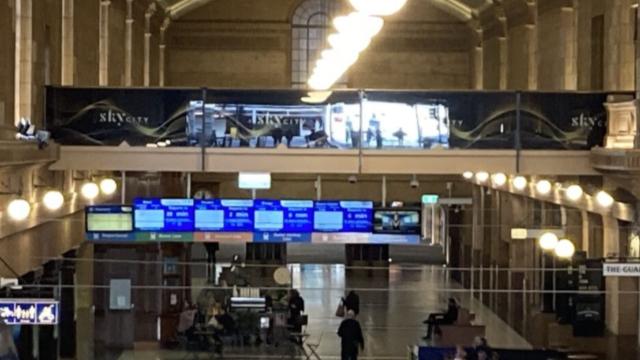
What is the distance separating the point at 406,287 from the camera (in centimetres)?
2869

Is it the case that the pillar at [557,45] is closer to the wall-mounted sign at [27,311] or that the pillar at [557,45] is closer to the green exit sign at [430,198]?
the green exit sign at [430,198]

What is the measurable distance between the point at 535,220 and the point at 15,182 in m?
11.3

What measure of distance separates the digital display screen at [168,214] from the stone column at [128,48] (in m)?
7.14

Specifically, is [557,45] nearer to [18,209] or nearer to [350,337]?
[350,337]

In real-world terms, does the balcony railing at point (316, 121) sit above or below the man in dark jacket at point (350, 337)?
above

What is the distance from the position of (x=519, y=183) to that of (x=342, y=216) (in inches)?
255

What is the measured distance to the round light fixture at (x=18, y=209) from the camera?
16078 mm

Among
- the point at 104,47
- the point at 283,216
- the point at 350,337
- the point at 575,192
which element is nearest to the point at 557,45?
the point at 575,192

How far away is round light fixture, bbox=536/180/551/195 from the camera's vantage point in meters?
23.3

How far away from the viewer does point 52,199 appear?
18.3 metres

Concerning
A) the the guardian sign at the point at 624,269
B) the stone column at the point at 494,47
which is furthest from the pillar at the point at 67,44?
the stone column at the point at 494,47

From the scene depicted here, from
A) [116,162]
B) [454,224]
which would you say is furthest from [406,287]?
[116,162]

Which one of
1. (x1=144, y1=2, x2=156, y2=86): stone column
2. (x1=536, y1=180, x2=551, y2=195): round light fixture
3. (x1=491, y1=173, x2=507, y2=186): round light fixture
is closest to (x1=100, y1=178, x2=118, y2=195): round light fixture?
(x1=536, y1=180, x2=551, y2=195): round light fixture

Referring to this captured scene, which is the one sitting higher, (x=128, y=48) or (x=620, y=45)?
(x=128, y=48)
